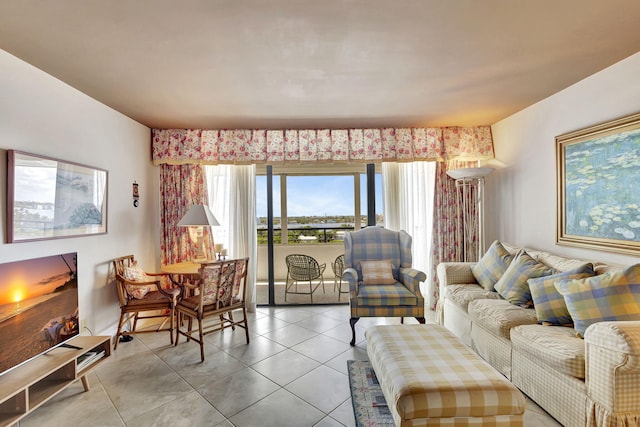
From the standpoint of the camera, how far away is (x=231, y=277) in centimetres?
291

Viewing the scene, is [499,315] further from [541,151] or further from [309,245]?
[309,245]

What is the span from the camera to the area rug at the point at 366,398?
1827 mm

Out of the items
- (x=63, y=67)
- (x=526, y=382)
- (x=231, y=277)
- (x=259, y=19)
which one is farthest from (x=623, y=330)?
(x=63, y=67)

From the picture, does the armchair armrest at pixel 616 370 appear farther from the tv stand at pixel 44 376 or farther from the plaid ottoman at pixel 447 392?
the tv stand at pixel 44 376

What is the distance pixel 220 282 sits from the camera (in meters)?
2.81

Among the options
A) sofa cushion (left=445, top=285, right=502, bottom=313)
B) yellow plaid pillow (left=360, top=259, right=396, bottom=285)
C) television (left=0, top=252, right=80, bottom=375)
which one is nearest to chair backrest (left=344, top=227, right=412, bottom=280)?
yellow plaid pillow (left=360, top=259, right=396, bottom=285)

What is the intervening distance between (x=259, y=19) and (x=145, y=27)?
27.7 inches

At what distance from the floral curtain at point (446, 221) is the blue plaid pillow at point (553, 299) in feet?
5.54

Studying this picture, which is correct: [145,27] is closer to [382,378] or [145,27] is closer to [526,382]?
[382,378]

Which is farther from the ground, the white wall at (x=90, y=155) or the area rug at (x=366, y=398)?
the white wall at (x=90, y=155)

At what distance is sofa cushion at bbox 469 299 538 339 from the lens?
218 centimetres

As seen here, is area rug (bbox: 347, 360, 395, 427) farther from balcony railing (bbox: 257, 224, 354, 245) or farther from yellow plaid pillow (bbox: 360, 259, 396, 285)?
balcony railing (bbox: 257, 224, 354, 245)

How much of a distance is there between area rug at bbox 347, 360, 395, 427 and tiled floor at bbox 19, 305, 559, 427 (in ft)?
0.20

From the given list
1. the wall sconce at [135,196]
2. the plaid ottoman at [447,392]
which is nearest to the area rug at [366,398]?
the plaid ottoman at [447,392]
